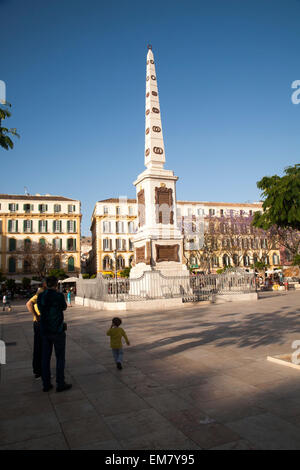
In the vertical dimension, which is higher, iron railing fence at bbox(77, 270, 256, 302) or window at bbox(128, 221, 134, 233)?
window at bbox(128, 221, 134, 233)

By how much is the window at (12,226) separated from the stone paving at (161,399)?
153 ft

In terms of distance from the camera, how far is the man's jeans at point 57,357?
4516 mm

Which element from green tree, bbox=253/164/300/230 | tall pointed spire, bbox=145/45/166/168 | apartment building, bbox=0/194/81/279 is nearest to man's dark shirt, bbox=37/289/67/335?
green tree, bbox=253/164/300/230

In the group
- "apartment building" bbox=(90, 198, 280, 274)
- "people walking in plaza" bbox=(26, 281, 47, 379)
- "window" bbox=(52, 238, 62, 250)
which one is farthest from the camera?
"apartment building" bbox=(90, 198, 280, 274)

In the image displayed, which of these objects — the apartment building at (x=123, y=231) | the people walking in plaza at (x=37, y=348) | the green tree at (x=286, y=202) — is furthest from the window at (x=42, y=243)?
the people walking in plaza at (x=37, y=348)

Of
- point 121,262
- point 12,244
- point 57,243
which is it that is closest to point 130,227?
point 121,262

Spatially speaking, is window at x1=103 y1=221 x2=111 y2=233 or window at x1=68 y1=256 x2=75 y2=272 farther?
window at x1=103 y1=221 x2=111 y2=233

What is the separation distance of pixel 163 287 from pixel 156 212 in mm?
4234

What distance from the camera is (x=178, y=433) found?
3131 mm

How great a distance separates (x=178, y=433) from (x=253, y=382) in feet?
6.19

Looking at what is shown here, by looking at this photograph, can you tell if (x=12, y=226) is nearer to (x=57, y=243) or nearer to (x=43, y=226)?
(x=43, y=226)

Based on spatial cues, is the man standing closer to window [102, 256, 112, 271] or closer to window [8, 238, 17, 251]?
window [102, 256, 112, 271]

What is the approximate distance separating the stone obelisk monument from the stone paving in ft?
31.6

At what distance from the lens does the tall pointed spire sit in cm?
1859
